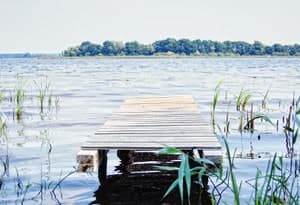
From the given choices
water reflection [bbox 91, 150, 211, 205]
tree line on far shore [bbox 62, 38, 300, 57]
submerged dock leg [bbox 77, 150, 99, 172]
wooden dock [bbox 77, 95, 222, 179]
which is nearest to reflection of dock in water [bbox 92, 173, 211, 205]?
water reflection [bbox 91, 150, 211, 205]

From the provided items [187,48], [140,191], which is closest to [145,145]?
[140,191]

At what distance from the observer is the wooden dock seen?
5.96 metres

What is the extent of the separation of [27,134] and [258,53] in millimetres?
101506

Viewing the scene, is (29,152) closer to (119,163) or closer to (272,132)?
(119,163)

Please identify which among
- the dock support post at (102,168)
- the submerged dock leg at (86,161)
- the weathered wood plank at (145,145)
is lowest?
the dock support post at (102,168)

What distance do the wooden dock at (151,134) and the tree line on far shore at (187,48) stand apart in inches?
3819

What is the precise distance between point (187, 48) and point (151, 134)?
10566 centimetres

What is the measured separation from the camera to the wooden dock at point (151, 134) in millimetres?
5963

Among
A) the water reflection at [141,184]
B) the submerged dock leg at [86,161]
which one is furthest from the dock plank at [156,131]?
the water reflection at [141,184]

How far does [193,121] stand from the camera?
7.87 m

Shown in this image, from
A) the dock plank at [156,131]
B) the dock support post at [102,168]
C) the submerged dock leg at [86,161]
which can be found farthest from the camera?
the dock support post at [102,168]

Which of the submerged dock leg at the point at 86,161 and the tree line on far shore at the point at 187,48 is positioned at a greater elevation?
the tree line on far shore at the point at 187,48

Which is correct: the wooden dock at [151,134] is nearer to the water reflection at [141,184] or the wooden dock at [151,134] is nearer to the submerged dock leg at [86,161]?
the submerged dock leg at [86,161]

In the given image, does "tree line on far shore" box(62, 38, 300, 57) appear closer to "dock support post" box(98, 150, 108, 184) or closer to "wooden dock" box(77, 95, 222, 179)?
"wooden dock" box(77, 95, 222, 179)
